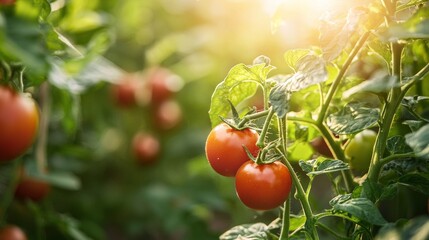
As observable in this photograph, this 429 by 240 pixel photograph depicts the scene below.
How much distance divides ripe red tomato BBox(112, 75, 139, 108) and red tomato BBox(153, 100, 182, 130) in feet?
0.36

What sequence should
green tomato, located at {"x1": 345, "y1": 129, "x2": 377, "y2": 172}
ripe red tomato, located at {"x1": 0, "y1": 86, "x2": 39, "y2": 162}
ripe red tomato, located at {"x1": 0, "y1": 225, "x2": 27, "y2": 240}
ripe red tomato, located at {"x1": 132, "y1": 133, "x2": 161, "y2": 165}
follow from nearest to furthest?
ripe red tomato, located at {"x1": 0, "y1": 86, "x2": 39, "y2": 162} < green tomato, located at {"x1": 345, "y1": 129, "x2": 377, "y2": 172} < ripe red tomato, located at {"x1": 0, "y1": 225, "x2": 27, "y2": 240} < ripe red tomato, located at {"x1": 132, "y1": 133, "x2": 161, "y2": 165}

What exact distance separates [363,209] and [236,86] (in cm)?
28

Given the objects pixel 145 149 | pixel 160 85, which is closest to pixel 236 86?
pixel 160 85

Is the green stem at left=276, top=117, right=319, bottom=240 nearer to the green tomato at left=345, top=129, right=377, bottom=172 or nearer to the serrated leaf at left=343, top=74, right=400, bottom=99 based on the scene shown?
the serrated leaf at left=343, top=74, right=400, bottom=99

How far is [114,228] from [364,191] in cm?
239

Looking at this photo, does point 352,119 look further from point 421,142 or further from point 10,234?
point 10,234

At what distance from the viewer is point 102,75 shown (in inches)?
65.6

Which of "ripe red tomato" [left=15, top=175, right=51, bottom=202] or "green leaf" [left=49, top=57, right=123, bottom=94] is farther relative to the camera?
"ripe red tomato" [left=15, top=175, right=51, bottom=202]

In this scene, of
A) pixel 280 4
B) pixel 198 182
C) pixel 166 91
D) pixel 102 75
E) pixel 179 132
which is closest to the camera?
pixel 280 4

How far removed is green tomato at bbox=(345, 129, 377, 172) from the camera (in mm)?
1069

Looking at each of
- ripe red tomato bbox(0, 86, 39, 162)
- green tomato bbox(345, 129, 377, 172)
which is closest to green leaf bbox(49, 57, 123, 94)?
ripe red tomato bbox(0, 86, 39, 162)

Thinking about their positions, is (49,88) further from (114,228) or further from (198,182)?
(114,228)

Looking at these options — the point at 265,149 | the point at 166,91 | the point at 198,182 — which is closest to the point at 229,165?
the point at 265,149

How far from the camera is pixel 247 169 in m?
0.87
